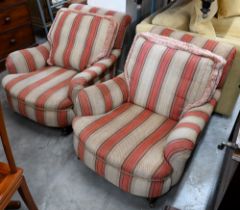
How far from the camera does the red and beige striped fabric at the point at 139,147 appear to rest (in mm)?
1277

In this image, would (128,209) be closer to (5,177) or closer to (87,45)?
(5,177)

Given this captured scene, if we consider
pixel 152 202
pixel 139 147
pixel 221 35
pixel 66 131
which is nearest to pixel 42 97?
pixel 66 131

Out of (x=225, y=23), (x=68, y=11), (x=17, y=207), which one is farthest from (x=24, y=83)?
(x=225, y=23)

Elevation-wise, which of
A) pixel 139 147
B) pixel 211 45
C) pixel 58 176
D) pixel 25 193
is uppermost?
pixel 211 45

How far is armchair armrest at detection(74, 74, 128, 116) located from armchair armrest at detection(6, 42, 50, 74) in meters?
0.74

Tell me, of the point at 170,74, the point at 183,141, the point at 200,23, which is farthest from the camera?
the point at 200,23

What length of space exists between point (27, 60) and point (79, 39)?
18.2 inches

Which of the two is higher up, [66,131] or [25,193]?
[25,193]

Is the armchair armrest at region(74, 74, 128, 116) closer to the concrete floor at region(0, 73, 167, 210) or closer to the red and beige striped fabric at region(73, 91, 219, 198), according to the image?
the red and beige striped fabric at region(73, 91, 219, 198)

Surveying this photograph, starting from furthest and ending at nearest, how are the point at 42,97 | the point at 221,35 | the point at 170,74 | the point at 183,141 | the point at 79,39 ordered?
the point at 221,35, the point at 79,39, the point at 42,97, the point at 170,74, the point at 183,141

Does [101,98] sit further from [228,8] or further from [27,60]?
[228,8]

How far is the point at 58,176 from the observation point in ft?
5.49

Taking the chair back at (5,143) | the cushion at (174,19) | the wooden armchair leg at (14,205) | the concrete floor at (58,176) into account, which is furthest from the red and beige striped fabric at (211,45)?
the wooden armchair leg at (14,205)

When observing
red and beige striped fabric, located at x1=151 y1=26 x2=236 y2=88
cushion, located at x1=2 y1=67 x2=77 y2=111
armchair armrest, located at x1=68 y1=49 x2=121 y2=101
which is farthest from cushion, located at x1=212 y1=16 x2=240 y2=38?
cushion, located at x1=2 y1=67 x2=77 y2=111
